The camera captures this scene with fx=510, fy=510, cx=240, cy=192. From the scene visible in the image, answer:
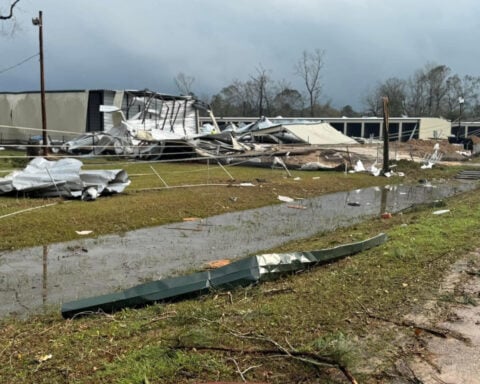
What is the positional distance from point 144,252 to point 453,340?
528cm

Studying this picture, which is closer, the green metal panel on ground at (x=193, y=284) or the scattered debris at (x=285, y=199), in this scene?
the green metal panel on ground at (x=193, y=284)

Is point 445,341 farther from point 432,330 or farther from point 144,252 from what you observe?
point 144,252

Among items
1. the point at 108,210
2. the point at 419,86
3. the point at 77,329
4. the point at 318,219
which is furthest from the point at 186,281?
the point at 419,86

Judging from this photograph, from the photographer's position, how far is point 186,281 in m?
5.56

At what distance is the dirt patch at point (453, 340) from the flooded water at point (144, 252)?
359cm

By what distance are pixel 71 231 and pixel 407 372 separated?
23.7 feet

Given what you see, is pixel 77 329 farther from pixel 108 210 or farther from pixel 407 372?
pixel 108 210

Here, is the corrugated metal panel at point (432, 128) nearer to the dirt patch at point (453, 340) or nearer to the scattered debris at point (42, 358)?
the dirt patch at point (453, 340)

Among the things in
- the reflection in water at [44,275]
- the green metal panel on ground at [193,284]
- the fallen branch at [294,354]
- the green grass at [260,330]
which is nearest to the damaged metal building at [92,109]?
the reflection in water at [44,275]

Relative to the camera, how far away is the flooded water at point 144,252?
631cm

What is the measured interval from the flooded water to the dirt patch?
11.8 feet

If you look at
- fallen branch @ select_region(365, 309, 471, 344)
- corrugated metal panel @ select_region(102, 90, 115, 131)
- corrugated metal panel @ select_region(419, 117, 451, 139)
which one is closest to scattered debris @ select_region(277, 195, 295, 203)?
fallen branch @ select_region(365, 309, 471, 344)

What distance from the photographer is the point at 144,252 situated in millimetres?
8328

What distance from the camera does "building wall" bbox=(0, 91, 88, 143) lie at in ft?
118
